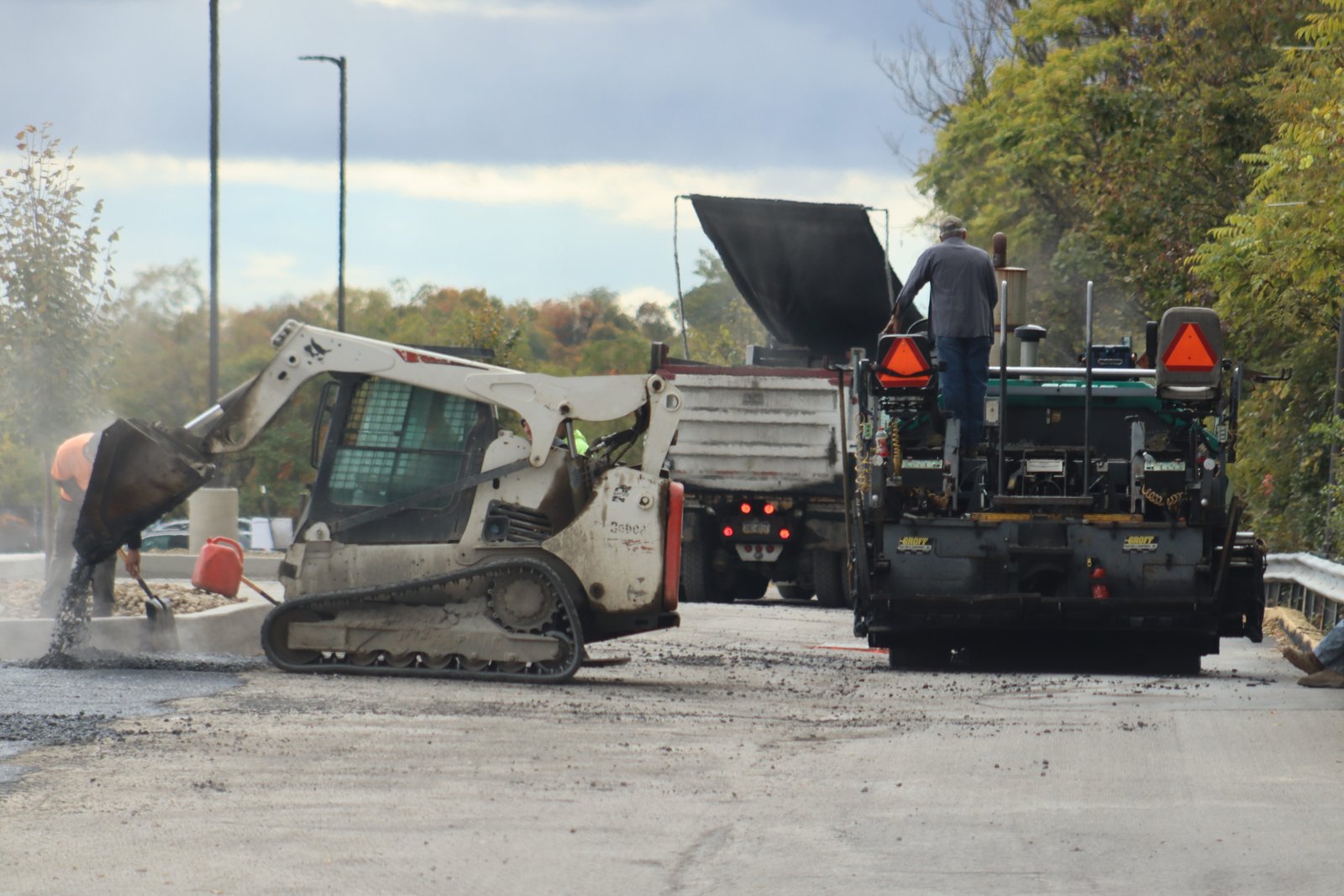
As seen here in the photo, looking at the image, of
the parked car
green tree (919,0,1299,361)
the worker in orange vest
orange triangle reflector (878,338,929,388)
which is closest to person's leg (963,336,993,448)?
orange triangle reflector (878,338,929,388)

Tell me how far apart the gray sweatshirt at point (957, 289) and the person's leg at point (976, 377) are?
10 centimetres

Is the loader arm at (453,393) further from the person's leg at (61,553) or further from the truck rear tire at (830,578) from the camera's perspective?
the truck rear tire at (830,578)

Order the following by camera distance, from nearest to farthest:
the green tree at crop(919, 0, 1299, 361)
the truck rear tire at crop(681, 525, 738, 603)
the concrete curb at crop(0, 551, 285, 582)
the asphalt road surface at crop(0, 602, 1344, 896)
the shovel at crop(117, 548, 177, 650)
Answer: the asphalt road surface at crop(0, 602, 1344, 896), the shovel at crop(117, 548, 177, 650), the truck rear tire at crop(681, 525, 738, 603), the concrete curb at crop(0, 551, 285, 582), the green tree at crop(919, 0, 1299, 361)

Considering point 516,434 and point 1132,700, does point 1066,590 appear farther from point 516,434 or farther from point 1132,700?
Answer: point 516,434

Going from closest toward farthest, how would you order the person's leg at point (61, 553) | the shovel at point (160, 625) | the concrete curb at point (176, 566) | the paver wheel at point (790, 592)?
the shovel at point (160, 625), the person's leg at point (61, 553), the concrete curb at point (176, 566), the paver wheel at point (790, 592)

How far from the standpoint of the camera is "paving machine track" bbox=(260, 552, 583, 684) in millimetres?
11445

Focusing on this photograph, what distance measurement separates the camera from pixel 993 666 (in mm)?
12461

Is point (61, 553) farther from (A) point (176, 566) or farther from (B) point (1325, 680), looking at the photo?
(A) point (176, 566)

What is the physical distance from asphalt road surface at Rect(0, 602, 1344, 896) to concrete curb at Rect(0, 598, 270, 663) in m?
1.06

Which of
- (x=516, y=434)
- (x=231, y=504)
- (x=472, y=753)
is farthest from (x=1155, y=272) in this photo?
(x=472, y=753)

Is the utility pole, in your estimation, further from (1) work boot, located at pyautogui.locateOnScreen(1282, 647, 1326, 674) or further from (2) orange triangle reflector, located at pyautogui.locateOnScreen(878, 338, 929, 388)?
(1) work boot, located at pyautogui.locateOnScreen(1282, 647, 1326, 674)

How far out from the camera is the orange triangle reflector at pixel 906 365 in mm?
11516

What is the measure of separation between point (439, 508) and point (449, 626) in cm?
80

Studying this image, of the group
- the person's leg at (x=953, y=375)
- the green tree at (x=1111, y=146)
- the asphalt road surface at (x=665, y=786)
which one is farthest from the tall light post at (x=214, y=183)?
the person's leg at (x=953, y=375)
